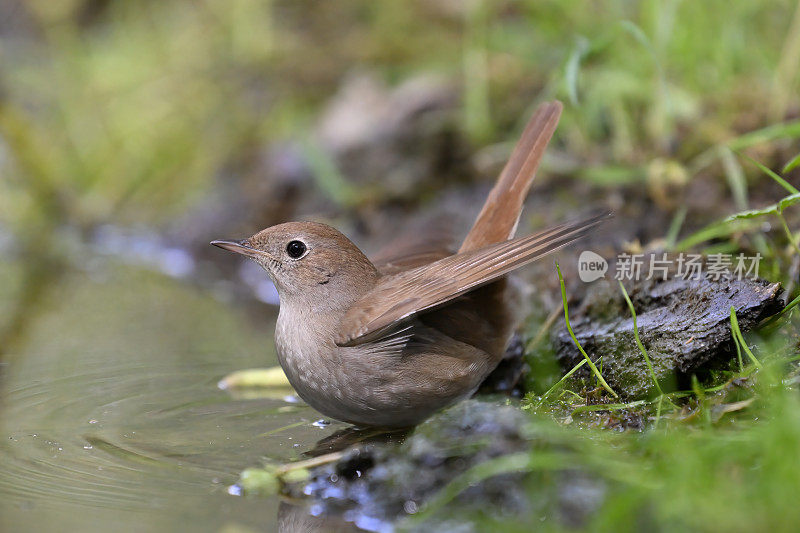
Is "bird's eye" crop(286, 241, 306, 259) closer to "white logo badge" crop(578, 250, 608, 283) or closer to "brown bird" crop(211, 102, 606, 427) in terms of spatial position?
"brown bird" crop(211, 102, 606, 427)

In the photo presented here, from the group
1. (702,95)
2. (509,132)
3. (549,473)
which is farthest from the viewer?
(509,132)

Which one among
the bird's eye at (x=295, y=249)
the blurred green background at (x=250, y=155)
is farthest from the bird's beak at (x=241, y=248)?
the blurred green background at (x=250, y=155)

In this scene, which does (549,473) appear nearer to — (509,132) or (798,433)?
(798,433)

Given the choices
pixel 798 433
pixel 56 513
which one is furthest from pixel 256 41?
pixel 798 433

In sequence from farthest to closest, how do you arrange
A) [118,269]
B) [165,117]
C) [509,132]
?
1. [165,117]
2. [118,269]
3. [509,132]

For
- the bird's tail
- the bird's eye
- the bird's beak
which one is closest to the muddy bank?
the bird's tail

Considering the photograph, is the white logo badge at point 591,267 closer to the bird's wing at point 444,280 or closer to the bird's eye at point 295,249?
the bird's wing at point 444,280
